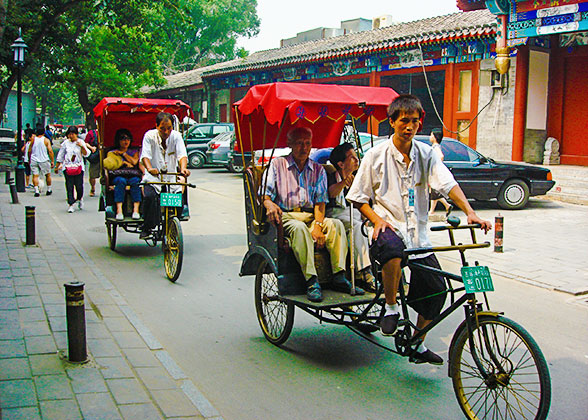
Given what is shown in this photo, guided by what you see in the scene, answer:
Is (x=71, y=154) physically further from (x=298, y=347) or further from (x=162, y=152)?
(x=298, y=347)

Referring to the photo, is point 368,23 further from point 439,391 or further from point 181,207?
point 439,391

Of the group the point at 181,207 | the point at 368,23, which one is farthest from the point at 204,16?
the point at 181,207

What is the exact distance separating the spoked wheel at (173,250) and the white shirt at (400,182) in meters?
3.48

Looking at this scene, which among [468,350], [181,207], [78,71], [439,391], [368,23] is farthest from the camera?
[368,23]

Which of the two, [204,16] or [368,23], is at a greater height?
[204,16]

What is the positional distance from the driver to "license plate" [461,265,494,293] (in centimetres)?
542

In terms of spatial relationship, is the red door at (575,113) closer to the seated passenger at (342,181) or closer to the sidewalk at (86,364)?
the seated passenger at (342,181)

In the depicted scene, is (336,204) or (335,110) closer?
(335,110)

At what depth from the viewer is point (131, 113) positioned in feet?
33.9

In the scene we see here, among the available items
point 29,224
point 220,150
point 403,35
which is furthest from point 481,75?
point 29,224

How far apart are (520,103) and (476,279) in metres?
14.8

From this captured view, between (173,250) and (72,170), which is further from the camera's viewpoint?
(72,170)

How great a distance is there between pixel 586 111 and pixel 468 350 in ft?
50.4

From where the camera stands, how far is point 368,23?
39.0 metres
